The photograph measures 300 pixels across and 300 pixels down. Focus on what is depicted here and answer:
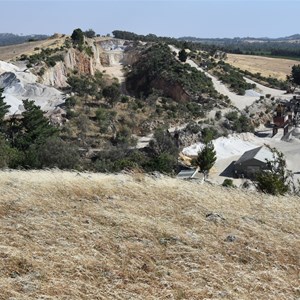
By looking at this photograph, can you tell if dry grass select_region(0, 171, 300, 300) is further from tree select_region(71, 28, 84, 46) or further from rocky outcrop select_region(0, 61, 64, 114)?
tree select_region(71, 28, 84, 46)

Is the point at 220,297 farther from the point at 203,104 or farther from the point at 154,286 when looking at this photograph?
the point at 203,104

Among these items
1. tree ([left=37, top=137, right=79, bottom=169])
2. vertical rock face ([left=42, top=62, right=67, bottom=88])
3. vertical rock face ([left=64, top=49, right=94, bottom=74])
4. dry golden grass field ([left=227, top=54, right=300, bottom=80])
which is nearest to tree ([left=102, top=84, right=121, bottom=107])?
vertical rock face ([left=42, top=62, right=67, bottom=88])

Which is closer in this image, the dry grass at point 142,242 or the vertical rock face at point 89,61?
the dry grass at point 142,242

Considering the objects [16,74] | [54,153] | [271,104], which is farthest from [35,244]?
[271,104]

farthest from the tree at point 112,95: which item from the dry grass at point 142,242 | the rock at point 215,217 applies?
the rock at point 215,217

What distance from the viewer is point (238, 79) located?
7356cm

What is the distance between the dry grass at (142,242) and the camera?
5297 millimetres

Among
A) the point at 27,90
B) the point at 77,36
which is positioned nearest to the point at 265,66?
the point at 77,36

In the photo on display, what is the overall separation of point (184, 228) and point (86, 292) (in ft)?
8.24

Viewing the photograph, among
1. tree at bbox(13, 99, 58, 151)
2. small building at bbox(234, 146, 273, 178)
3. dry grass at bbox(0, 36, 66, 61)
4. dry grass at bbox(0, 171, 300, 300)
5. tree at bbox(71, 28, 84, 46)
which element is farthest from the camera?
tree at bbox(71, 28, 84, 46)

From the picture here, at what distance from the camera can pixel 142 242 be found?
21.5ft

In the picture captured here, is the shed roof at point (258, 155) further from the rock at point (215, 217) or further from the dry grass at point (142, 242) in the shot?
the rock at point (215, 217)

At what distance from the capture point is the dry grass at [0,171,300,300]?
→ 5.30 meters

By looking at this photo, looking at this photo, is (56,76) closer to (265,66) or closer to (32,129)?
(32,129)
